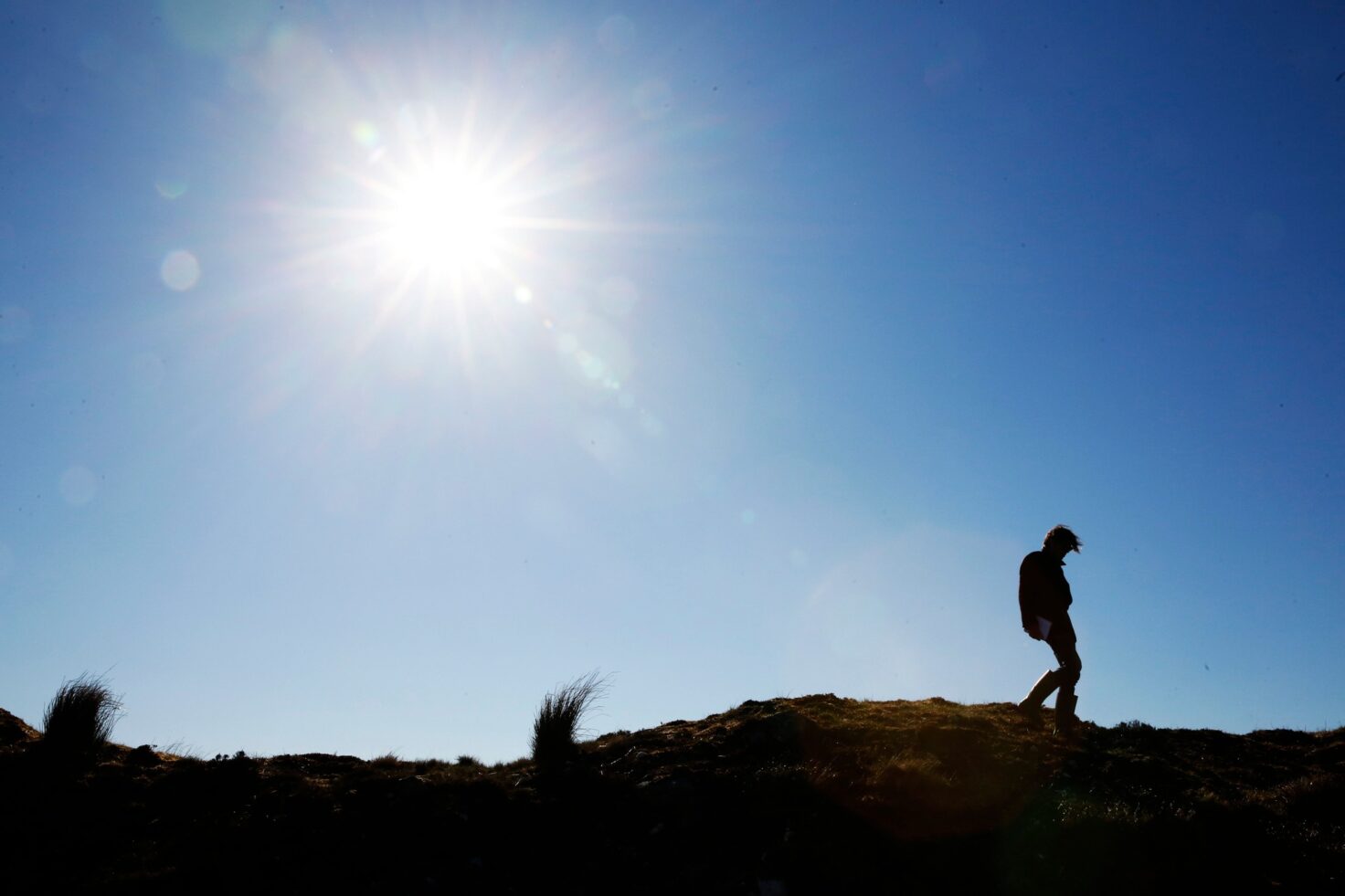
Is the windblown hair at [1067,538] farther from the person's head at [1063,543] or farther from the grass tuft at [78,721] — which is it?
the grass tuft at [78,721]

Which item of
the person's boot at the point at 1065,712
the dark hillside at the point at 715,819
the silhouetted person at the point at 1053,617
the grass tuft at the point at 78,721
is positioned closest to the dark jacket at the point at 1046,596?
the silhouetted person at the point at 1053,617

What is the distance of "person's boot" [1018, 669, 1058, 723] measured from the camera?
11391mm

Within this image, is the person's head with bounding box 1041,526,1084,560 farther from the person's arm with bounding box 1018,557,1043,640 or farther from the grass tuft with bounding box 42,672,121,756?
the grass tuft with bounding box 42,672,121,756

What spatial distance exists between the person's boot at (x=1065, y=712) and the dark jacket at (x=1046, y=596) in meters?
0.71

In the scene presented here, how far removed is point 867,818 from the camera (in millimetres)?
7801

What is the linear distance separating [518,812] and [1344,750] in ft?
34.5

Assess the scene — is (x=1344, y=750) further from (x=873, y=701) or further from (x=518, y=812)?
(x=518, y=812)

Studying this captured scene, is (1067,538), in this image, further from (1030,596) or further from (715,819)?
(715,819)

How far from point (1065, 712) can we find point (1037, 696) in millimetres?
640

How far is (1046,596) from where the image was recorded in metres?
11.4

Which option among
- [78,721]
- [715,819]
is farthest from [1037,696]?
[78,721]

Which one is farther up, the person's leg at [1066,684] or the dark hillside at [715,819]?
the person's leg at [1066,684]

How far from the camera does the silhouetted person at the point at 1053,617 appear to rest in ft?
36.2

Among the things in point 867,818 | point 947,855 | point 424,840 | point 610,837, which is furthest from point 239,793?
point 947,855
